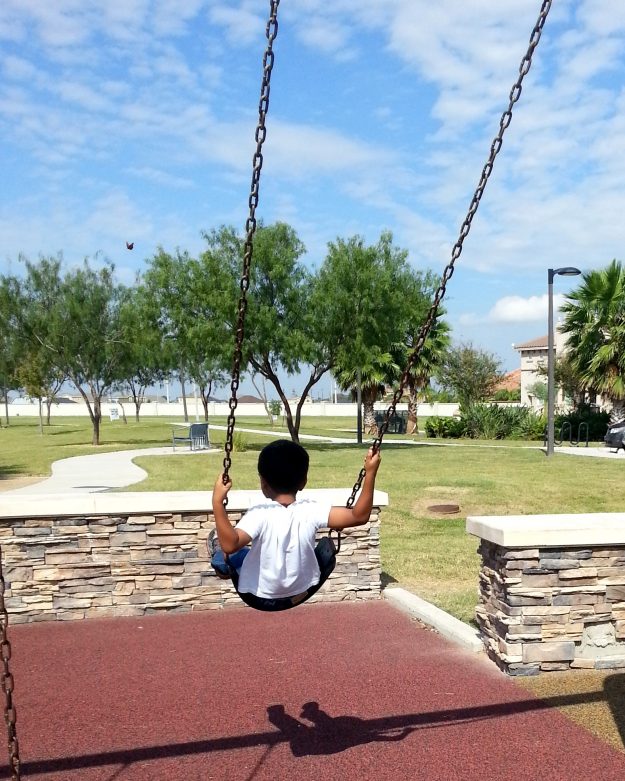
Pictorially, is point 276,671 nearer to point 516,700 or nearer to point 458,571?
point 516,700

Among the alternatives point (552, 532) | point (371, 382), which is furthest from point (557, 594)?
point (371, 382)

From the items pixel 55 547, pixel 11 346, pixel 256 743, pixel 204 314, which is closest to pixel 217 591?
pixel 55 547

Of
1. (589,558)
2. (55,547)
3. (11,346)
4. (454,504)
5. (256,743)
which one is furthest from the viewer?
(11,346)

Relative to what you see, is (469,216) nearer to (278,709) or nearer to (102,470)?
(278,709)

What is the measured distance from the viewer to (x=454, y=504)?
14016mm

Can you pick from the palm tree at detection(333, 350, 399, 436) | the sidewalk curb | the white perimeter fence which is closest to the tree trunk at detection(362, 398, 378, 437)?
the palm tree at detection(333, 350, 399, 436)

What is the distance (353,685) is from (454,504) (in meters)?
8.86

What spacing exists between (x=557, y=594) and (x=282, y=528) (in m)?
2.90

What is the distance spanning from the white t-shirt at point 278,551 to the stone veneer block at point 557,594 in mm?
2314

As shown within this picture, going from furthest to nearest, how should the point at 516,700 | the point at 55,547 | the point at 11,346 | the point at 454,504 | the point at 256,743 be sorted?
the point at 11,346
the point at 454,504
the point at 55,547
the point at 516,700
the point at 256,743

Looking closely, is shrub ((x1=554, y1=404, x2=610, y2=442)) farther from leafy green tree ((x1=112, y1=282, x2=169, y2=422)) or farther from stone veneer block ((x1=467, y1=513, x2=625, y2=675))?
stone veneer block ((x1=467, y1=513, x2=625, y2=675))

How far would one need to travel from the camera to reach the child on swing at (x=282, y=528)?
3.68m

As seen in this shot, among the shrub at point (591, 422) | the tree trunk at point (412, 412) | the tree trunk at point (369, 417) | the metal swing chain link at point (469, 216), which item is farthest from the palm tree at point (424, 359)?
the metal swing chain link at point (469, 216)

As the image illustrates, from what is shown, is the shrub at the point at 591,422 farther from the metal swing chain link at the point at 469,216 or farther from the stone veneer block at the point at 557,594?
the metal swing chain link at the point at 469,216
